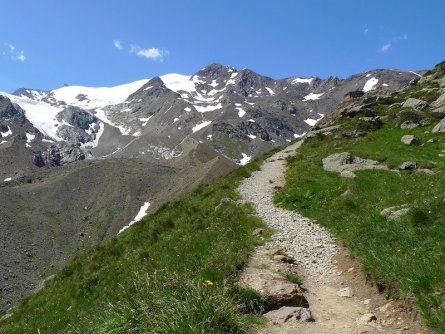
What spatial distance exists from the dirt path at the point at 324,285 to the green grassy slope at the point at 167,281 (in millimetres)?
896

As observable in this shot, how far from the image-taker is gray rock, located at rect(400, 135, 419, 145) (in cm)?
3776

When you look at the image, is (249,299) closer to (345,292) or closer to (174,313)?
(174,313)

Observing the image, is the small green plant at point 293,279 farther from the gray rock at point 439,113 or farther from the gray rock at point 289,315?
the gray rock at point 439,113

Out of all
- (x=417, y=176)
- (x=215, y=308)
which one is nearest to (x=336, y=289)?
(x=215, y=308)

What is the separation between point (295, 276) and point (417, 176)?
588 inches

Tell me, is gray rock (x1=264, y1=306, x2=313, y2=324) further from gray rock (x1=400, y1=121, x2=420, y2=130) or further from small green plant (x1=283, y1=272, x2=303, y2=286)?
gray rock (x1=400, y1=121, x2=420, y2=130)

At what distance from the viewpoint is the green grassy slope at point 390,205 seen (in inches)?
447

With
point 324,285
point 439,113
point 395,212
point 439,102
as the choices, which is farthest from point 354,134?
point 324,285

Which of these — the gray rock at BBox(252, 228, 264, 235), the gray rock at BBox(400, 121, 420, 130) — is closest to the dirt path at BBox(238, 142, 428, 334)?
the gray rock at BBox(252, 228, 264, 235)

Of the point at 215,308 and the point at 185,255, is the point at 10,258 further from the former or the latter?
the point at 215,308

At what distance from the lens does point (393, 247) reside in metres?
13.9

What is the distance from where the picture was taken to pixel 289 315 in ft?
37.7

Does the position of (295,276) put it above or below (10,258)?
above

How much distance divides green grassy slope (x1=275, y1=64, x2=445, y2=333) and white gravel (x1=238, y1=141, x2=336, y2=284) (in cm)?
73
